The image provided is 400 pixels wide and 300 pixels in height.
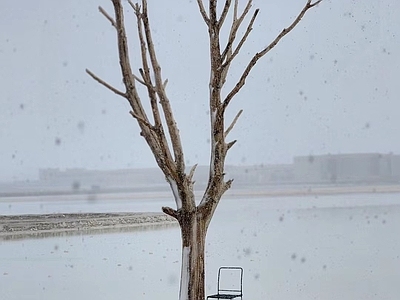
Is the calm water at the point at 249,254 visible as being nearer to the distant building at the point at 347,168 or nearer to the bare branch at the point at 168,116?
the distant building at the point at 347,168

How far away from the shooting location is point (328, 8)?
4.48 metres

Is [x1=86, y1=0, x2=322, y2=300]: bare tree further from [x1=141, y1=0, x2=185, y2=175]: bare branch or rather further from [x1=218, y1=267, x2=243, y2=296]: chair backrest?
[x1=218, y1=267, x2=243, y2=296]: chair backrest

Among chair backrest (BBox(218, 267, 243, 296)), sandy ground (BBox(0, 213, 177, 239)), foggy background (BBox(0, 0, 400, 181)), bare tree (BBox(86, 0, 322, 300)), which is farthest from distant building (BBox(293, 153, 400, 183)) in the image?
bare tree (BBox(86, 0, 322, 300))

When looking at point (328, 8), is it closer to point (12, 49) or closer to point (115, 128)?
point (115, 128)

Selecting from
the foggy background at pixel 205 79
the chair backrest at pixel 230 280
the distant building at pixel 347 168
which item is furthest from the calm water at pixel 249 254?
the foggy background at pixel 205 79

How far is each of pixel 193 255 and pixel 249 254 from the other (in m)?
2.03

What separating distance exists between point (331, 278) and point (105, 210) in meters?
1.79

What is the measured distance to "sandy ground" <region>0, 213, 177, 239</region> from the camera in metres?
4.91

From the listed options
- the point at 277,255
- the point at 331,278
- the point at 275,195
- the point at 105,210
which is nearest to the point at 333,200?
the point at 275,195

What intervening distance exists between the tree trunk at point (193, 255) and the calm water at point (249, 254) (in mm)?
1347

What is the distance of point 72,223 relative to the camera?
5.03 m

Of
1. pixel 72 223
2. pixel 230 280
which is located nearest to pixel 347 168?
pixel 230 280

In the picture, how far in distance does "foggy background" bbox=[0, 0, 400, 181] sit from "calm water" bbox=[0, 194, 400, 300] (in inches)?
12.5

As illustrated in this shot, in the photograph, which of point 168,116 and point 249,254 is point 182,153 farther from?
point 249,254
